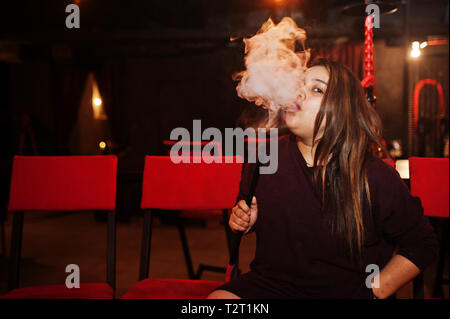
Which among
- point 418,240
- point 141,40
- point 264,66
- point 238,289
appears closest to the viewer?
point 418,240

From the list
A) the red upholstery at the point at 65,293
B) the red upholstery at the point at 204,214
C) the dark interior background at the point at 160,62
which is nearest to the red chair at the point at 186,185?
the red upholstery at the point at 65,293

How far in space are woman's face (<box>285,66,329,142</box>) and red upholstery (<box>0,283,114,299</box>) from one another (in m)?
1.14

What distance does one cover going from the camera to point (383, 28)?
23.6ft

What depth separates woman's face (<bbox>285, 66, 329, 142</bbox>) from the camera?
1.38 metres

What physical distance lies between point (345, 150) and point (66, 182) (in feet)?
4.64

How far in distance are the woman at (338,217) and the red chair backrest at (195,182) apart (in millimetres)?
610

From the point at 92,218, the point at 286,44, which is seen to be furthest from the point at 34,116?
the point at 286,44

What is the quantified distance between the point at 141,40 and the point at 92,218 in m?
3.55

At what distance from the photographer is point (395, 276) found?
1289mm

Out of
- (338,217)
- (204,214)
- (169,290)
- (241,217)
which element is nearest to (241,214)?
(241,217)

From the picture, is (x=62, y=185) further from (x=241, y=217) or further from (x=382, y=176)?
(x=382, y=176)

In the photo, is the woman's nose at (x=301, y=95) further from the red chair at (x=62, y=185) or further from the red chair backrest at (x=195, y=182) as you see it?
the red chair at (x=62, y=185)

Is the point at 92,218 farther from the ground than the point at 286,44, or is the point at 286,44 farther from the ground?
the point at 286,44
